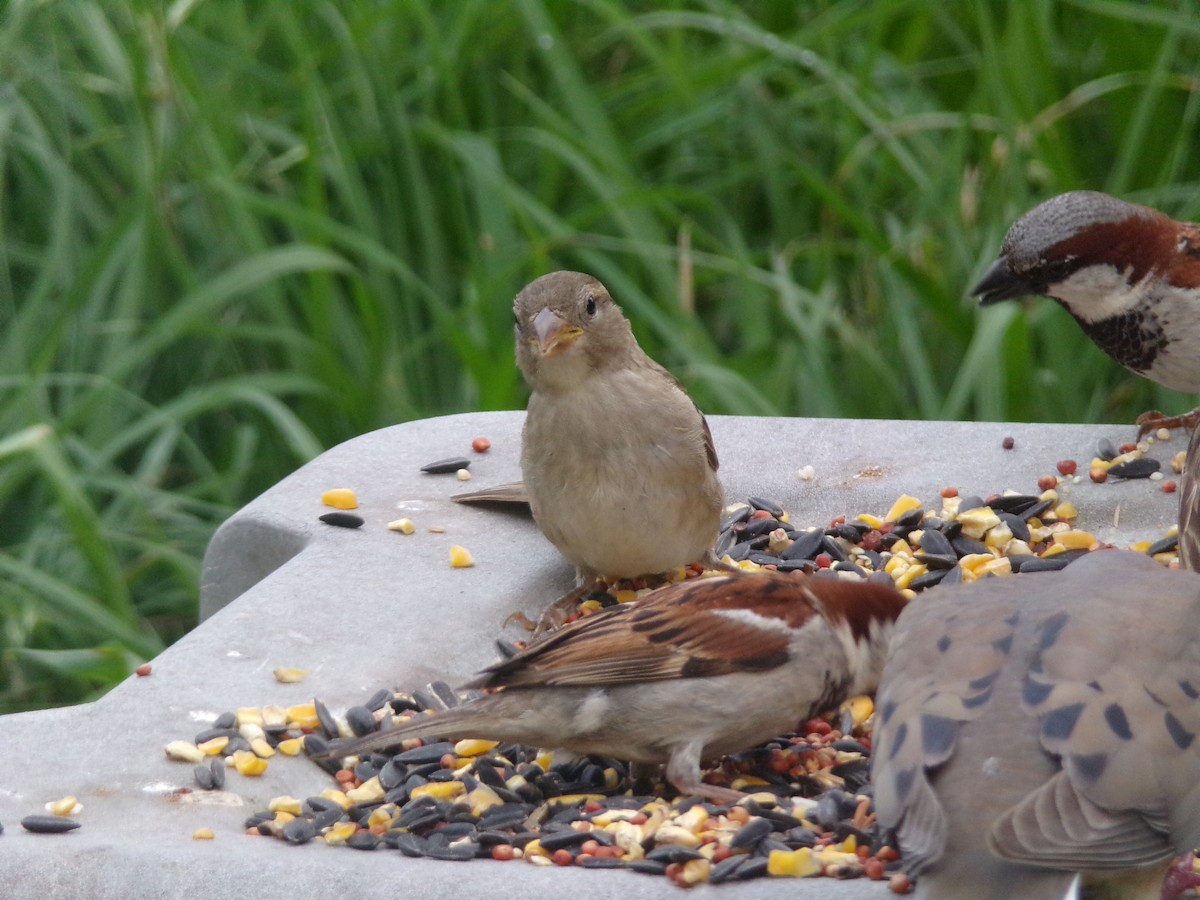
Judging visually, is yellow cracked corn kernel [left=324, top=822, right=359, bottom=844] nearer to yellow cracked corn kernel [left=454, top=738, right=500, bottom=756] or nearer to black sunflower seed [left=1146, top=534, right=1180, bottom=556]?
yellow cracked corn kernel [left=454, top=738, right=500, bottom=756]

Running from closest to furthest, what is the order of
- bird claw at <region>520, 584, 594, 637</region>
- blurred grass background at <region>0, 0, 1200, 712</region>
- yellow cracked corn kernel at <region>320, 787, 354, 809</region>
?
1. yellow cracked corn kernel at <region>320, 787, 354, 809</region>
2. bird claw at <region>520, 584, 594, 637</region>
3. blurred grass background at <region>0, 0, 1200, 712</region>

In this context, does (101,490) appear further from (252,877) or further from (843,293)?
(252,877)

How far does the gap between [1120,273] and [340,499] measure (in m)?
1.69

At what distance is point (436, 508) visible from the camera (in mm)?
3623

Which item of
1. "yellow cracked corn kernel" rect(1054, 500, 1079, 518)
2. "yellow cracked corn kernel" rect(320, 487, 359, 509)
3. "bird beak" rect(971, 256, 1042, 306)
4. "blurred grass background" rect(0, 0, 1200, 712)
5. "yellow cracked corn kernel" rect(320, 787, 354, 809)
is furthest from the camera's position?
"blurred grass background" rect(0, 0, 1200, 712)

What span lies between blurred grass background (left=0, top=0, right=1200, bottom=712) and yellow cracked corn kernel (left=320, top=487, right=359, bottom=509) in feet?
3.38

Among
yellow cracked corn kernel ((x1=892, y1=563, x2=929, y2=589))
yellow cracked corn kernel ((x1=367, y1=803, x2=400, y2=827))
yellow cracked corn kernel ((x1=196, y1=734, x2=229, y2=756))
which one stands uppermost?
yellow cracked corn kernel ((x1=196, y1=734, x2=229, y2=756))

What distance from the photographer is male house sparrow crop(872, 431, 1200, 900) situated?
196cm

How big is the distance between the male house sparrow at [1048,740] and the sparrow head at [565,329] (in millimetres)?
1165

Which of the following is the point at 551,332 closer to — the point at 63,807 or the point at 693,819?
the point at 693,819

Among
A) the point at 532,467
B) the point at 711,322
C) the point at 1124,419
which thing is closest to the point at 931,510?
the point at 532,467

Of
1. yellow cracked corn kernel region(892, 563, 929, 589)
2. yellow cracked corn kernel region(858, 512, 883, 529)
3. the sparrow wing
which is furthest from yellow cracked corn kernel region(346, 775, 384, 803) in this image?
yellow cracked corn kernel region(858, 512, 883, 529)

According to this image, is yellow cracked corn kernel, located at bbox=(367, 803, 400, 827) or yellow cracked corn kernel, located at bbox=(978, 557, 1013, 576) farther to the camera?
yellow cracked corn kernel, located at bbox=(978, 557, 1013, 576)

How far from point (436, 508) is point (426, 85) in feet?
6.92
